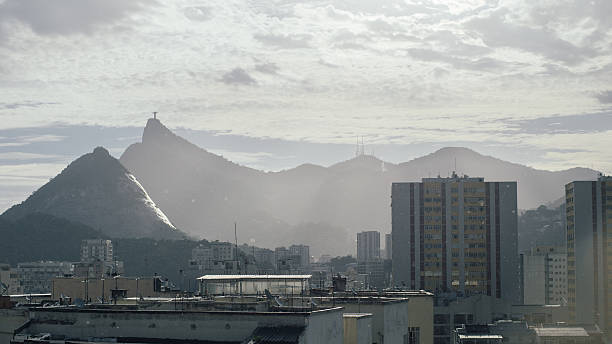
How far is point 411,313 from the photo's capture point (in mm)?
98750

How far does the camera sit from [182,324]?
59906 mm

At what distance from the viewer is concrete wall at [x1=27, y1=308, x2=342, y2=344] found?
56875 millimetres

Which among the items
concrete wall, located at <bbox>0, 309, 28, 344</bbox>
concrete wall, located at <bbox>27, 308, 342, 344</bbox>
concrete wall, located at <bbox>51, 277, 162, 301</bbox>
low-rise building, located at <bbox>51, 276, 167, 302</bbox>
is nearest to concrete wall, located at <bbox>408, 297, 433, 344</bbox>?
low-rise building, located at <bbox>51, 276, 167, 302</bbox>

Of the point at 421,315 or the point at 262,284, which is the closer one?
the point at 262,284

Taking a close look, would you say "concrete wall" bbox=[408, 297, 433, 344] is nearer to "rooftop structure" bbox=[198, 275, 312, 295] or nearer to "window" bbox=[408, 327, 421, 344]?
"window" bbox=[408, 327, 421, 344]

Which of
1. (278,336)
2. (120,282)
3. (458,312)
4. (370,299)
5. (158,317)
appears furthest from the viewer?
(458,312)

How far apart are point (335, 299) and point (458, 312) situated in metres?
103

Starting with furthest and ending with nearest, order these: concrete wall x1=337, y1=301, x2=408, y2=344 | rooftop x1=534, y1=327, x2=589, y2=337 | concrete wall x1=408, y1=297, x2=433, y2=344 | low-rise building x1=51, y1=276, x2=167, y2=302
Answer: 1. rooftop x1=534, y1=327, x2=589, y2=337
2. low-rise building x1=51, y1=276, x2=167, y2=302
3. concrete wall x1=408, y1=297, x2=433, y2=344
4. concrete wall x1=337, y1=301, x2=408, y2=344

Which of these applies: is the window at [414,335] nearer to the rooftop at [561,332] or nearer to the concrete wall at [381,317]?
the concrete wall at [381,317]

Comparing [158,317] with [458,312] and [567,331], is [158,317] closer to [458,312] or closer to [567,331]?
[567,331]

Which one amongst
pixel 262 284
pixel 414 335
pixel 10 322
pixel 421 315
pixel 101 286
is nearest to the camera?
pixel 10 322

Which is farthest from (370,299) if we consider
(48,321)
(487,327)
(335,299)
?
(487,327)

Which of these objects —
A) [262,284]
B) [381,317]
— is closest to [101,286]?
[262,284]

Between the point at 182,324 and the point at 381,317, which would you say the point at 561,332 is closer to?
the point at 381,317
